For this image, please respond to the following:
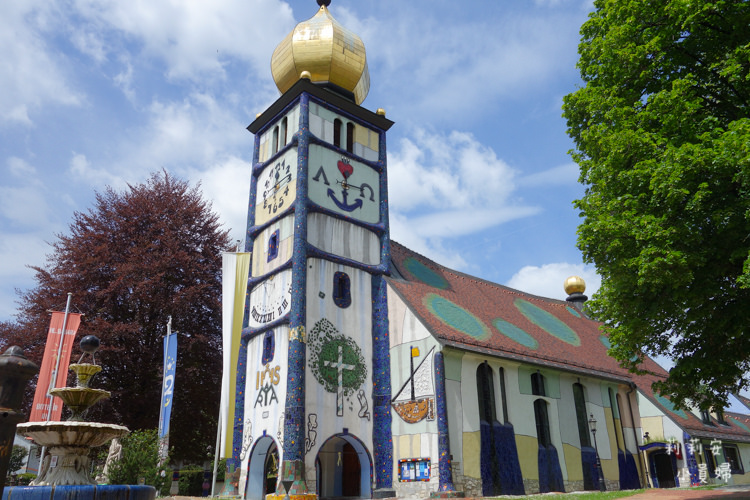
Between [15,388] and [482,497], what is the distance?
1714 cm

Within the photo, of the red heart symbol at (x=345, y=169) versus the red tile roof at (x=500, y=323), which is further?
the red heart symbol at (x=345, y=169)

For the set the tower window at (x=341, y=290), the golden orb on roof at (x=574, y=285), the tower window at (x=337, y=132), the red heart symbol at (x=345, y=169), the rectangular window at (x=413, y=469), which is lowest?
the rectangular window at (x=413, y=469)

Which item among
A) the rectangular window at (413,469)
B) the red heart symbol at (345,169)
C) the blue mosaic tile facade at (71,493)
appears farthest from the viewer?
the red heart symbol at (345,169)

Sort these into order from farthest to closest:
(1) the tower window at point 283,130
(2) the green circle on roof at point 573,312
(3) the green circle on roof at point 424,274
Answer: (2) the green circle on roof at point 573,312
(3) the green circle on roof at point 424,274
(1) the tower window at point 283,130

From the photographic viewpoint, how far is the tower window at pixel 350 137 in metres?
25.2

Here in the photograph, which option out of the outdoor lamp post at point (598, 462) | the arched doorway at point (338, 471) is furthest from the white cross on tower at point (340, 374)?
the outdoor lamp post at point (598, 462)

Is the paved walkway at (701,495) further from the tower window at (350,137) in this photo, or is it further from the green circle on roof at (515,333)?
the tower window at (350,137)

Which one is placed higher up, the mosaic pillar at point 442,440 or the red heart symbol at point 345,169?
the red heart symbol at point 345,169

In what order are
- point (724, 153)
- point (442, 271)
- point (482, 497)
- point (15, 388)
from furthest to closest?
point (442, 271)
point (482, 497)
point (724, 153)
point (15, 388)

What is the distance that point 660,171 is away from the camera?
1020 centimetres

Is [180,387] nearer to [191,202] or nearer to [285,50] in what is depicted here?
[191,202]

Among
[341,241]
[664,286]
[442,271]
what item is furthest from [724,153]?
[442,271]

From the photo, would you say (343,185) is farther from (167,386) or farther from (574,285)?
(574,285)

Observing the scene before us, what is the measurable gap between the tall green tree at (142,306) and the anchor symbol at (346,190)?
23.9 feet
